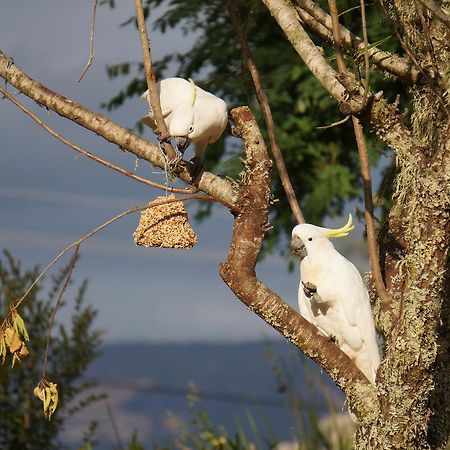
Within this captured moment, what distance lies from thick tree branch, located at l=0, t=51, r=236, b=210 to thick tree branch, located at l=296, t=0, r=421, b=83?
427 mm

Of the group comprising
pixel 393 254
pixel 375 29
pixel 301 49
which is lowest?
pixel 393 254

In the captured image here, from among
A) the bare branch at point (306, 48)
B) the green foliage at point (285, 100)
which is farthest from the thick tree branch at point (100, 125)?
the green foliage at point (285, 100)

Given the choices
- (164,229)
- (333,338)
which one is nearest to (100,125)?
(164,229)

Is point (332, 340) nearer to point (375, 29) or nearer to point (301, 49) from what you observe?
point (301, 49)

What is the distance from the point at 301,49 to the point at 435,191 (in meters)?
0.46

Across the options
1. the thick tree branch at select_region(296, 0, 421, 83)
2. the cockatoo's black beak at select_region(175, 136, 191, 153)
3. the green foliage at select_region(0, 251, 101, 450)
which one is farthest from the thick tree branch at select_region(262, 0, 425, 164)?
the green foliage at select_region(0, 251, 101, 450)

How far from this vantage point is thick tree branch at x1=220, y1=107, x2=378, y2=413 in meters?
1.66

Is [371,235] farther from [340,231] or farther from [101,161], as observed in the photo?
[101,161]

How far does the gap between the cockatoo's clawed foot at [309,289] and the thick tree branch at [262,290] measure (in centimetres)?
15

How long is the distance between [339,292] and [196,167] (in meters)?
0.41

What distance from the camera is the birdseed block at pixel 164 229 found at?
175 cm

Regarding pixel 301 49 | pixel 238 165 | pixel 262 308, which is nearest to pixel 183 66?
pixel 238 165

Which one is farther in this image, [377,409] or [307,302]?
[307,302]

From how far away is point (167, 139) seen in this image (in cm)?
180
